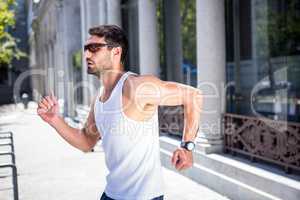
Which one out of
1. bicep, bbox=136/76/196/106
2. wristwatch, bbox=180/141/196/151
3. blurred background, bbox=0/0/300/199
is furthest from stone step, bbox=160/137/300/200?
bicep, bbox=136/76/196/106

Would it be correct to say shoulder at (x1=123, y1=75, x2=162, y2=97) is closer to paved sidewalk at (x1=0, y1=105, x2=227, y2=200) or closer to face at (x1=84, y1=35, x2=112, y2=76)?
face at (x1=84, y1=35, x2=112, y2=76)

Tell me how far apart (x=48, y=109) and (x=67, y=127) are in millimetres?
192

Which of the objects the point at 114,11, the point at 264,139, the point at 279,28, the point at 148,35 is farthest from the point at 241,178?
the point at 114,11

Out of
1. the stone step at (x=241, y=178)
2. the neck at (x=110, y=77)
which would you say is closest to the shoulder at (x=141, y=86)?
the neck at (x=110, y=77)

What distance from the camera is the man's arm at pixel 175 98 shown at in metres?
2.77

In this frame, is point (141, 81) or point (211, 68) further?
point (211, 68)

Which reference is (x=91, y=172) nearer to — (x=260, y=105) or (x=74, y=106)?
(x=260, y=105)

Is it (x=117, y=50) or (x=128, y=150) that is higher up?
(x=117, y=50)

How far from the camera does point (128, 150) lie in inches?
111

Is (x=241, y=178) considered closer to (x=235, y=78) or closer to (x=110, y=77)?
(x=235, y=78)

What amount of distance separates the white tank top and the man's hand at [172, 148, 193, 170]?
5.2 inches

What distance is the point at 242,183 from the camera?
6.96 meters

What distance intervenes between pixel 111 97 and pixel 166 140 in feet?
→ 25.5

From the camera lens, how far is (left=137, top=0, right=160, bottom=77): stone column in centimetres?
1207
